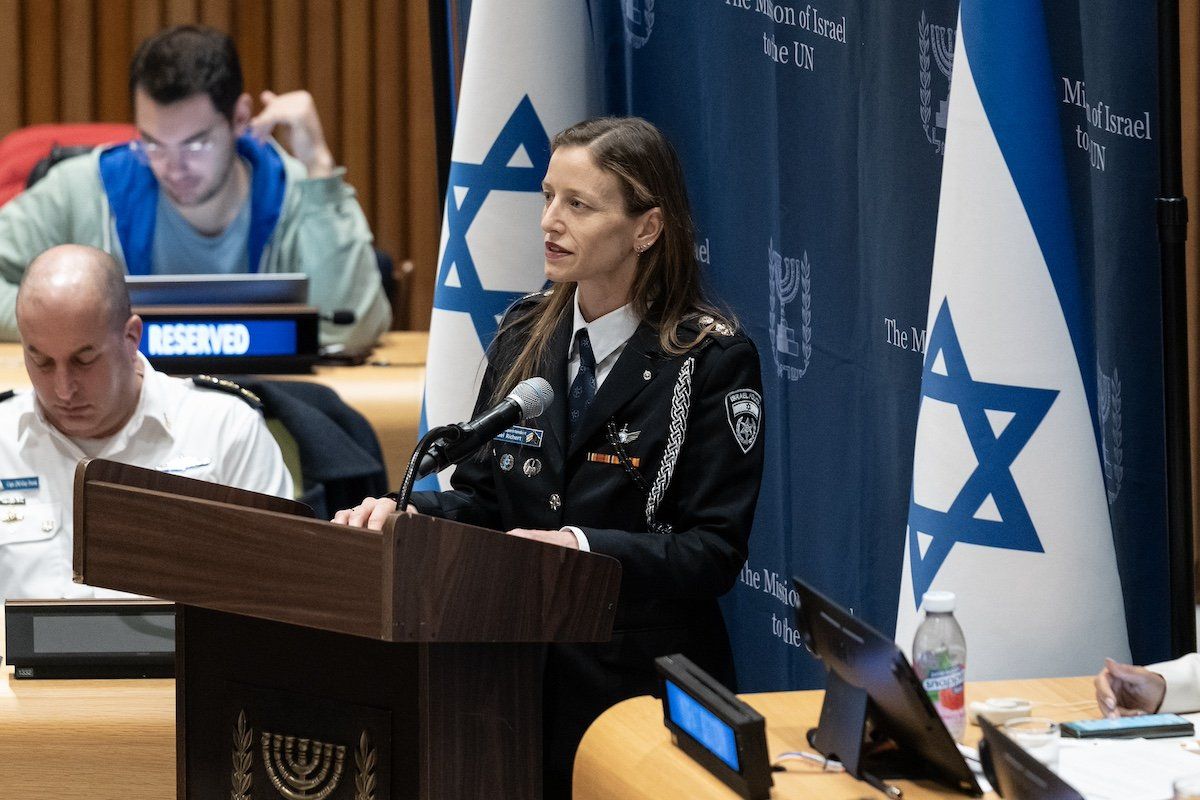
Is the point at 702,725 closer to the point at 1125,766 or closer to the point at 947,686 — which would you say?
the point at 947,686

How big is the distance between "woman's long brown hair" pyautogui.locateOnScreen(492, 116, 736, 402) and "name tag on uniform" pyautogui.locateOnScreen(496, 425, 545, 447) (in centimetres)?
7

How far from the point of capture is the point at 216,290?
4219 millimetres

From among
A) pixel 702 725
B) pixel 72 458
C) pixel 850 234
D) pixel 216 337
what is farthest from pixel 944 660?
pixel 216 337

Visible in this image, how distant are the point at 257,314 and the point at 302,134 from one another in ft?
3.88

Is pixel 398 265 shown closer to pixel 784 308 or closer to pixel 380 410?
pixel 380 410

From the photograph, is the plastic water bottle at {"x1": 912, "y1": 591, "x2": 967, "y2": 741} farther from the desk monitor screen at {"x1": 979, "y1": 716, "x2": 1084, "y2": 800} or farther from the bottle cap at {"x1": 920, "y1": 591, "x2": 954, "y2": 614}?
the desk monitor screen at {"x1": 979, "y1": 716, "x2": 1084, "y2": 800}

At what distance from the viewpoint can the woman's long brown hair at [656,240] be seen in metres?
2.14

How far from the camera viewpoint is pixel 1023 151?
2.02 metres

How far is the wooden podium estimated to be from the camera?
153cm

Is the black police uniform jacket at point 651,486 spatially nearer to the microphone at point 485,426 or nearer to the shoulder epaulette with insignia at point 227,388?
the microphone at point 485,426

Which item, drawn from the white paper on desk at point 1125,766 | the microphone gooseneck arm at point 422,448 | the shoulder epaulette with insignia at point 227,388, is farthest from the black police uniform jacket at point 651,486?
the shoulder epaulette with insignia at point 227,388

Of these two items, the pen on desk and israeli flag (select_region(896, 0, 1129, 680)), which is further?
israeli flag (select_region(896, 0, 1129, 680))

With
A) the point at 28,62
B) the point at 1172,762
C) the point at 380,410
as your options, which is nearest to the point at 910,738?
the point at 1172,762

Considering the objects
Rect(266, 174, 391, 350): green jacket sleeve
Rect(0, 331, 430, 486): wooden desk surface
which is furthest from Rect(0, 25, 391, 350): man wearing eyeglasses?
Rect(0, 331, 430, 486): wooden desk surface
